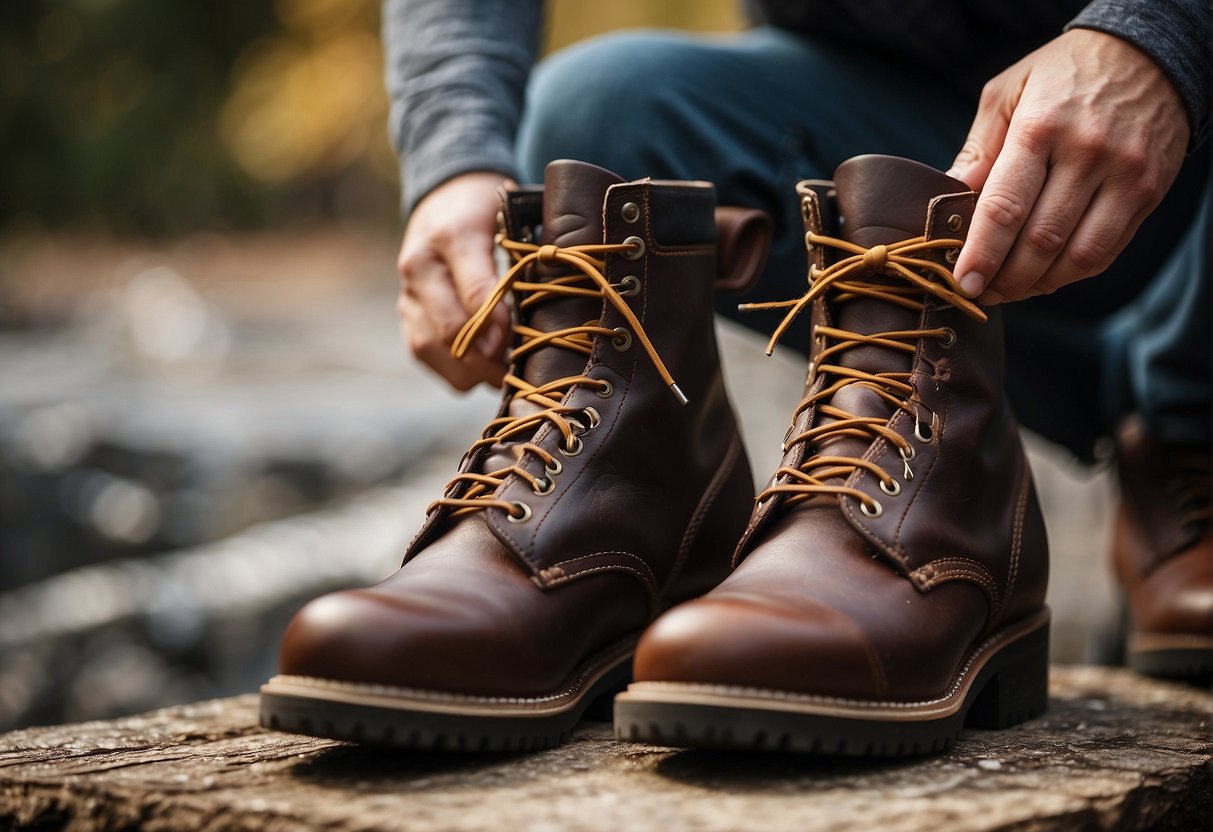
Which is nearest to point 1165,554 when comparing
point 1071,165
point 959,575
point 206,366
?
point 959,575

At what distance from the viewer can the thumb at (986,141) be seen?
4.33ft

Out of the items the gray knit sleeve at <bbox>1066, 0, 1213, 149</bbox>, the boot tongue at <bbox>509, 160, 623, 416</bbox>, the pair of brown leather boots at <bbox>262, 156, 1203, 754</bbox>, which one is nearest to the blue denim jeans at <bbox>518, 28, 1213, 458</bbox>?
the pair of brown leather boots at <bbox>262, 156, 1203, 754</bbox>

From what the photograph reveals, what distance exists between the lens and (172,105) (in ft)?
41.7

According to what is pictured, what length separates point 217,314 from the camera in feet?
35.4

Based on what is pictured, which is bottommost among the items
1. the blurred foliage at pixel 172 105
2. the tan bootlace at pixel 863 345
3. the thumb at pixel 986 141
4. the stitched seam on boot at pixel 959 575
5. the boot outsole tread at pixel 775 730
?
the boot outsole tread at pixel 775 730

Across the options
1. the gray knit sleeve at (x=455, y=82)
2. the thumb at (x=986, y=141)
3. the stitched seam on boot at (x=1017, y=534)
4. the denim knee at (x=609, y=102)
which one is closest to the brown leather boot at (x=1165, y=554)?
the stitched seam on boot at (x=1017, y=534)

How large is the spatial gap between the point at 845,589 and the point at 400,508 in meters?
3.62

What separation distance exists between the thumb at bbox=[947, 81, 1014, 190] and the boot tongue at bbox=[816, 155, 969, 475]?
3cm

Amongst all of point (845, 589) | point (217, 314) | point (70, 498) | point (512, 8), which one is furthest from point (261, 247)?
point (845, 589)

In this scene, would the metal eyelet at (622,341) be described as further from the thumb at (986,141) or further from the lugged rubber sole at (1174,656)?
the lugged rubber sole at (1174,656)

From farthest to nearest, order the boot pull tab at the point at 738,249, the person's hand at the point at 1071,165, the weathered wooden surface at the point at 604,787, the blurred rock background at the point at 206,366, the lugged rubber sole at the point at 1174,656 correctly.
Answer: the blurred rock background at the point at 206,366, the lugged rubber sole at the point at 1174,656, the boot pull tab at the point at 738,249, the person's hand at the point at 1071,165, the weathered wooden surface at the point at 604,787

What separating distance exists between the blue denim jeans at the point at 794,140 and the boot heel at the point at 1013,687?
0.75m

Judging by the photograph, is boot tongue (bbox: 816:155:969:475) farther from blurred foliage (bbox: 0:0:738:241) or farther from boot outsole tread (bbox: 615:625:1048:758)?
blurred foliage (bbox: 0:0:738:241)

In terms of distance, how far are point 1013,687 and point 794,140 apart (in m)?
1.04
